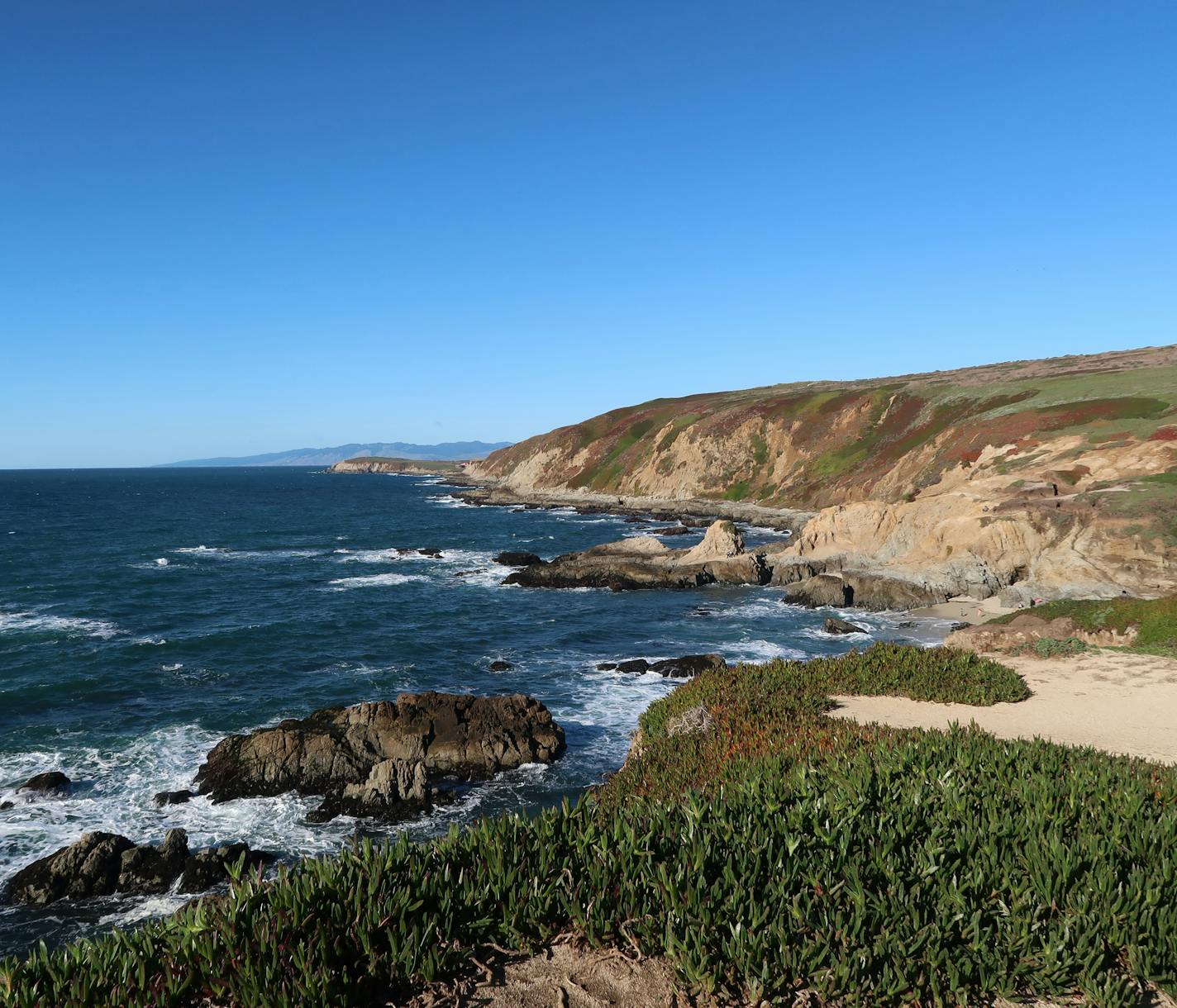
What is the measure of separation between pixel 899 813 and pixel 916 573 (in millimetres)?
41567

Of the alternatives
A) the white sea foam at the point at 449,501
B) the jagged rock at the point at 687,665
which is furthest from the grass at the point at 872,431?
the jagged rock at the point at 687,665

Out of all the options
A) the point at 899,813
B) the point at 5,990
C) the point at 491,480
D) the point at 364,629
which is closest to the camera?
the point at 5,990

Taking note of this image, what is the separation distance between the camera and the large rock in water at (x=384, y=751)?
69.9 ft

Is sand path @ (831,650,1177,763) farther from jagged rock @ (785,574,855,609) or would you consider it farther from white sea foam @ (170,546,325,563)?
white sea foam @ (170,546,325,563)

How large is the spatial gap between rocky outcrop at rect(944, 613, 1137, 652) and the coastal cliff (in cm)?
1342

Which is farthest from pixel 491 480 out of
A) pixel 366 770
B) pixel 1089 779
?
pixel 1089 779

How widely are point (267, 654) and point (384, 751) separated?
1550 cm

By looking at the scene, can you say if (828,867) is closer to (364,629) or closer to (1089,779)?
(1089,779)

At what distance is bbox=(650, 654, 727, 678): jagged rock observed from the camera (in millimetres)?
32156

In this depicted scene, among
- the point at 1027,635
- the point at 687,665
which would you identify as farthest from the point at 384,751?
the point at 1027,635

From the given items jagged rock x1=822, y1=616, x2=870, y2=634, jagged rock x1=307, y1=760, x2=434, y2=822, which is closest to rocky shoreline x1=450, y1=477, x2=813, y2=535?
jagged rock x1=822, y1=616, x2=870, y2=634

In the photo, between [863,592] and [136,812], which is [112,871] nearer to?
[136,812]

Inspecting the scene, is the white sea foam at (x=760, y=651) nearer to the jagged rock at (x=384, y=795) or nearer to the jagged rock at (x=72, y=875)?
the jagged rock at (x=384, y=795)

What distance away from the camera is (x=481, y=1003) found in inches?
256
